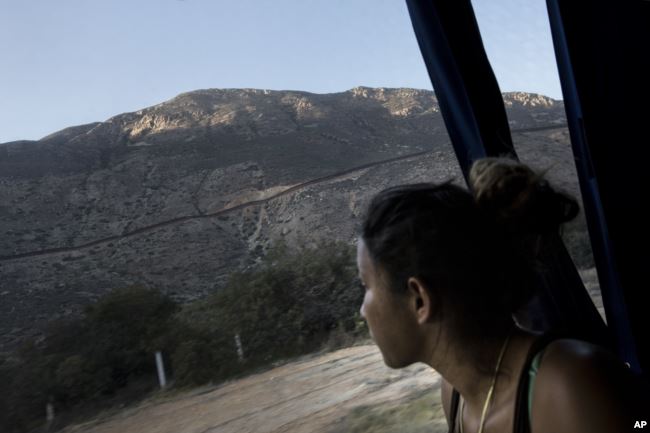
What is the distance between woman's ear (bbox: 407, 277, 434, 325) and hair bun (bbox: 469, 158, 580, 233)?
0.17m

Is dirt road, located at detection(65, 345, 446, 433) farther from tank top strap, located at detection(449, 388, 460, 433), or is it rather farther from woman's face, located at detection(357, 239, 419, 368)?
woman's face, located at detection(357, 239, 419, 368)

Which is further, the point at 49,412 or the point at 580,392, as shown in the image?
the point at 49,412

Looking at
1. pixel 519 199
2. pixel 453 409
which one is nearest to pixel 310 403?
pixel 453 409

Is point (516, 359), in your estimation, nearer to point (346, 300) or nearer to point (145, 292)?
point (346, 300)

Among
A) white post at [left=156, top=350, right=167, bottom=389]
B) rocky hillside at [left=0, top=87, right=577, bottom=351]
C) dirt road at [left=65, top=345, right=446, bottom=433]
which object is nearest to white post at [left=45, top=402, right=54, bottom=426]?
dirt road at [left=65, top=345, right=446, bottom=433]

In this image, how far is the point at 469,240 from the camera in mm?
956

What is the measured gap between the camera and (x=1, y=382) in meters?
4.66

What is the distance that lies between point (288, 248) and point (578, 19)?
599 cm

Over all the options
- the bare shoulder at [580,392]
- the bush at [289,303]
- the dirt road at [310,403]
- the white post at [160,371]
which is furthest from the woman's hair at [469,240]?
the white post at [160,371]

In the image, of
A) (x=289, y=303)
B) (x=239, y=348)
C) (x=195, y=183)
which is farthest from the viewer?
(x=195, y=183)

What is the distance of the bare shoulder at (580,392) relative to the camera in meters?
0.77

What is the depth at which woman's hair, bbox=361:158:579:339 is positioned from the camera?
0.95 meters

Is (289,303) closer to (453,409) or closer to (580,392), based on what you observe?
(453,409)

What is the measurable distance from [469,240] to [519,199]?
116 millimetres
